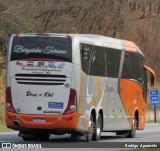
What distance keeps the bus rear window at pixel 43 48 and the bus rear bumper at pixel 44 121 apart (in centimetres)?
193

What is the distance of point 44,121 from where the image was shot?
77.5 feet

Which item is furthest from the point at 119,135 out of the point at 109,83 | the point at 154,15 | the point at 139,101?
the point at 154,15

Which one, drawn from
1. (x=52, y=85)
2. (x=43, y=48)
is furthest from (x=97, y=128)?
(x=43, y=48)

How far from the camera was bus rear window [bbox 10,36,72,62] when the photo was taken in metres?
23.9

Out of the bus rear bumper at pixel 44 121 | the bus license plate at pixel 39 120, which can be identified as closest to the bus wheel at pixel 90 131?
the bus rear bumper at pixel 44 121

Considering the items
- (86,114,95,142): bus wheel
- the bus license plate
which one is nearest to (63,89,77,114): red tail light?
the bus license plate

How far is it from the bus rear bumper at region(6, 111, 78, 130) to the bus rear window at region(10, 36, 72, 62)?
193 cm

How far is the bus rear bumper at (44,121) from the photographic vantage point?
23500 mm

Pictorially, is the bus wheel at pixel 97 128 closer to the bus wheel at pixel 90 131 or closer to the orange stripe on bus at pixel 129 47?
the bus wheel at pixel 90 131

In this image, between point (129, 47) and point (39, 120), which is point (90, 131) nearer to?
point (39, 120)

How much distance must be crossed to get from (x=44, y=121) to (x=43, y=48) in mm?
2446

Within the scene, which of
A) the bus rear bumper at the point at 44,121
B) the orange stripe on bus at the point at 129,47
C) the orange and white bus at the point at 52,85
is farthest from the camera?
the orange stripe on bus at the point at 129,47

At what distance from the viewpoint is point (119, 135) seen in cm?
3178

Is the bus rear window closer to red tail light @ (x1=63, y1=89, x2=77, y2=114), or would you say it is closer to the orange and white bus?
the orange and white bus
